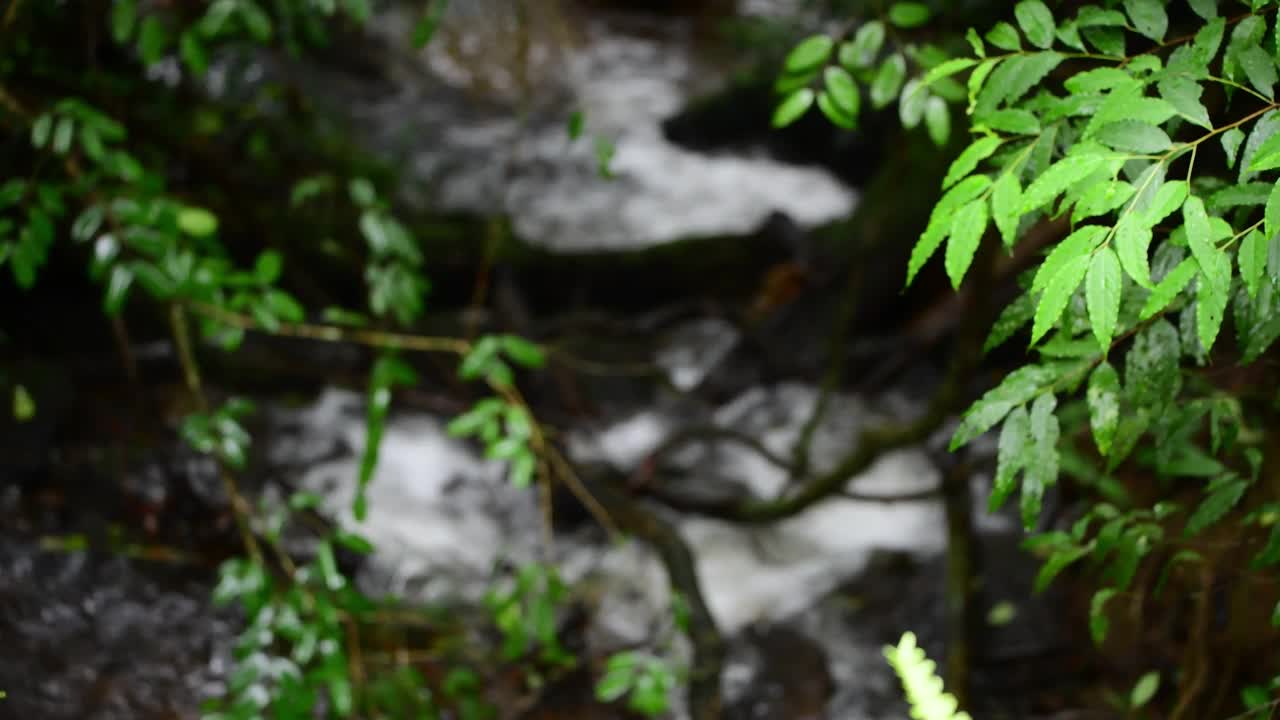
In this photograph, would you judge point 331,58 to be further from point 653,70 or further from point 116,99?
point 116,99

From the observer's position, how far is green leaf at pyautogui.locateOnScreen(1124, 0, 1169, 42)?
1151mm

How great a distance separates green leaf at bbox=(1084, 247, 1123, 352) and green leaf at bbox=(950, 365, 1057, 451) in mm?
346

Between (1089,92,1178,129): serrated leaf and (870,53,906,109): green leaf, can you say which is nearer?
(1089,92,1178,129): serrated leaf

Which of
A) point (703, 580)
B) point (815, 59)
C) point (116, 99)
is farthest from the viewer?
point (703, 580)

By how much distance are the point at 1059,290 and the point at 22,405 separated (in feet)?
9.76

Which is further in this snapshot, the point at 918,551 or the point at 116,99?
the point at 918,551

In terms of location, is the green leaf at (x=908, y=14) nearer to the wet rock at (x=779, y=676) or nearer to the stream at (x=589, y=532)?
the stream at (x=589, y=532)

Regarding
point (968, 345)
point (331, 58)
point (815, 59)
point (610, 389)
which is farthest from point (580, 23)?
point (815, 59)

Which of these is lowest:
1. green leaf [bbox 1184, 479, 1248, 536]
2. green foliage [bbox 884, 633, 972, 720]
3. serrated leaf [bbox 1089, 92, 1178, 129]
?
green foliage [bbox 884, 633, 972, 720]

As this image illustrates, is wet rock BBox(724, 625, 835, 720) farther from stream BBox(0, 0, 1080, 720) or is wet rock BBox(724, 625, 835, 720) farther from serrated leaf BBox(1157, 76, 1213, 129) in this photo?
serrated leaf BBox(1157, 76, 1213, 129)

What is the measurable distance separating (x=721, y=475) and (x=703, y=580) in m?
0.61

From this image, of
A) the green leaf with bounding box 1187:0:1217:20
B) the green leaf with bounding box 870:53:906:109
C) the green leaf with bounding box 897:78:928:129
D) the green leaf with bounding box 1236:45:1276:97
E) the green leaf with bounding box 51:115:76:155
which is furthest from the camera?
the green leaf with bounding box 51:115:76:155

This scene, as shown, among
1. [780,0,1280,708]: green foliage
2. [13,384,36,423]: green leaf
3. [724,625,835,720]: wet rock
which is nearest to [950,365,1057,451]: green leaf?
[780,0,1280,708]: green foliage

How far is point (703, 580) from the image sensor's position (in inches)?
140
